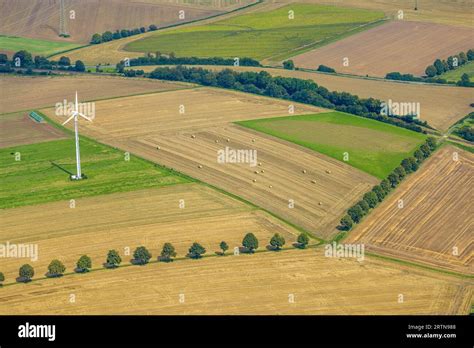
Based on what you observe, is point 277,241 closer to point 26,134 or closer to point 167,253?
point 167,253

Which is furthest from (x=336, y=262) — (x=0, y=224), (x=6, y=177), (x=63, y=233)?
(x=6, y=177)

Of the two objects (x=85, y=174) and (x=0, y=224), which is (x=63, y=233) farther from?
(x=85, y=174)

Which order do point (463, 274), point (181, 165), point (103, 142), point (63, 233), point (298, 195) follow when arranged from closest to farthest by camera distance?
point (463, 274)
point (63, 233)
point (298, 195)
point (181, 165)
point (103, 142)

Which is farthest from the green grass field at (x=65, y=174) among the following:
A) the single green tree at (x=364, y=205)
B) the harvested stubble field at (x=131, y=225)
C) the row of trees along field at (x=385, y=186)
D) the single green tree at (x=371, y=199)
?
the row of trees along field at (x=385, y=186)

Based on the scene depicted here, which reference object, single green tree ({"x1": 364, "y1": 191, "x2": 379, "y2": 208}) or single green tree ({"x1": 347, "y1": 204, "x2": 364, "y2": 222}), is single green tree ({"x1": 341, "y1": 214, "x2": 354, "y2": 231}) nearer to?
single green tree ({"x1": 347, "y1": 204, "x2": 364, "y2": 222})

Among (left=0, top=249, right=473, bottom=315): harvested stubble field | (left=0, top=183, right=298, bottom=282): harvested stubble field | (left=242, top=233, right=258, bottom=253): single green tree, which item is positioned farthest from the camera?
(left=0, top=183, right=298, bottom=282): harvested stubble field

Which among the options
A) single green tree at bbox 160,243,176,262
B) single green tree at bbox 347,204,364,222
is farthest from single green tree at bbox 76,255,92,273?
single green tree at bbox 347,204,364,222
